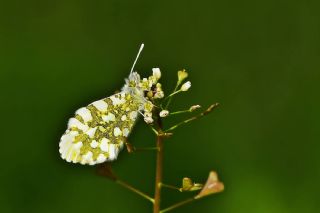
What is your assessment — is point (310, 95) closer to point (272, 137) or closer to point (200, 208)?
point (272, 137)

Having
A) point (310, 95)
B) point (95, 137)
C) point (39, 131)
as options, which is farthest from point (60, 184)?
point (310, 95)

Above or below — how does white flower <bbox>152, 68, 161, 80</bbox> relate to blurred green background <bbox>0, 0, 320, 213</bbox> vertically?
below

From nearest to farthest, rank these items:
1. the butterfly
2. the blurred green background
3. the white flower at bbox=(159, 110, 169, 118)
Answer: the white flower at bbox=(159, 110, 169, 118)
the butterfly
the blurred green background

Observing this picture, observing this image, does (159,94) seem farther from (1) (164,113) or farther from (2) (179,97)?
(2) (179,97)

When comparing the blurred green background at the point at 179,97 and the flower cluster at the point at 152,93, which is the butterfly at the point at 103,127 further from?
the blurred green background at the point at 179,97

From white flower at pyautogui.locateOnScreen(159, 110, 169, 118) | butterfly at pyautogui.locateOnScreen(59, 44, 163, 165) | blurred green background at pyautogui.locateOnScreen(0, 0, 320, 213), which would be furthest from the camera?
blurred green background at pyautogui.locateOnScreen(0, 0, 320, 213)

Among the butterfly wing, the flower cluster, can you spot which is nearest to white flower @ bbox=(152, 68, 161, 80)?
the flower cluster

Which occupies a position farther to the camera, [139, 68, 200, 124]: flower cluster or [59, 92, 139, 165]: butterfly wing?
[59, 92, 139, 165]: butterfly wing

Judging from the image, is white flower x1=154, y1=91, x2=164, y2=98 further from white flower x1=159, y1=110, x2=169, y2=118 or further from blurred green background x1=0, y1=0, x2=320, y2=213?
blurred green background x1=0, y1=0, x2=320, y2=213
